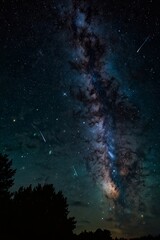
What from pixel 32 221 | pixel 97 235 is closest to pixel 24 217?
pixel 32 221

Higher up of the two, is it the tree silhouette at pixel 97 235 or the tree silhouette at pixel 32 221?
the tree silhouette at pixel 97 235

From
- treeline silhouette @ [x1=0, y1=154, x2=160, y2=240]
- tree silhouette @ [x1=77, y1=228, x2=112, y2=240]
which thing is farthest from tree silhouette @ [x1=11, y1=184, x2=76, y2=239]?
tree silhouette @ [x1=77, y1=228, x2=112, y2=240]

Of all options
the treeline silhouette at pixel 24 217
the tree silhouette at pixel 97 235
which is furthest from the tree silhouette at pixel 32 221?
the tree silhouette at pixel 97 235

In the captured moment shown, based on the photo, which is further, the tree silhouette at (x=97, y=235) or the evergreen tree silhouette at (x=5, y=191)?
the tree silhouette at (x=97, y=235)

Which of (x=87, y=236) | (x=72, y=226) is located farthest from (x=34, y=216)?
(x=87, y=236)

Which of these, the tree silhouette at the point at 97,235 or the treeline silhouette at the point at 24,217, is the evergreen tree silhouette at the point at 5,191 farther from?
the tree silhouette at the point at 97,235

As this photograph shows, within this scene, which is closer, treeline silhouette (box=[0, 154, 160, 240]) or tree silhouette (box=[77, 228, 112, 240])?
treeline silhouette (box=[0, 154, 160, 240])

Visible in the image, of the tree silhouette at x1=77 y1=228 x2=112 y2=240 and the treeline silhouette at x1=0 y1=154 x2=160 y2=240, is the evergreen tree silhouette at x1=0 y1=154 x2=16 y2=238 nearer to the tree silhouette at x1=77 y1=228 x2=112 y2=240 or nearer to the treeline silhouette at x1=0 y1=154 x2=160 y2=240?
the treeline silhouette at x1=0 y1=154 x2=160 y2=240

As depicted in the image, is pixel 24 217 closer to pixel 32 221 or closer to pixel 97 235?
pixel 32 221

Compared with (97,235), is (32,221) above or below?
below

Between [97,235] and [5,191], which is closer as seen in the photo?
[5,191]

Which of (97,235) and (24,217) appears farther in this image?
(97,235)

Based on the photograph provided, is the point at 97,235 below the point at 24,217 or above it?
above

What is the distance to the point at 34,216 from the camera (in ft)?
80.3
